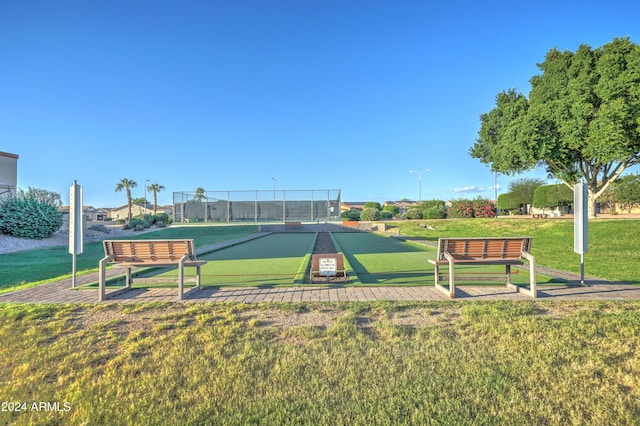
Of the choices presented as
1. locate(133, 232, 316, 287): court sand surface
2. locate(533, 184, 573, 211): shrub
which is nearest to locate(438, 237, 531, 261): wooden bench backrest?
locate(133, 232, 316, 287): court sand surface

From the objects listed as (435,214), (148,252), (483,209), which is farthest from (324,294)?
(483,209)

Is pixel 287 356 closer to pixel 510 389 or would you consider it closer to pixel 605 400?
pixel 510 389

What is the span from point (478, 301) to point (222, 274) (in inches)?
193

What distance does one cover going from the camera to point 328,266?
621 centimetres

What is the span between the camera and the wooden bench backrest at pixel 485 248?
17.3 feet

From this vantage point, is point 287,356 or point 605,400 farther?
point 287,356

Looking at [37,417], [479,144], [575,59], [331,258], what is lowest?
[37,417]

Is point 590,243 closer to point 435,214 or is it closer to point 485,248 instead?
point 485,248

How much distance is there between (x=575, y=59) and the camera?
713 inches

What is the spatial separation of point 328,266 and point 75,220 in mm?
4395

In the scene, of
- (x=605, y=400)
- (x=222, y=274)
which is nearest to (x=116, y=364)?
(x=605, y=400)

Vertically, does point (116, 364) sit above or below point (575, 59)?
below

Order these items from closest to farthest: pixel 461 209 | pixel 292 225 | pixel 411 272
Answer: pixel 411 272 → pixel 292 225 → pixel 461 209

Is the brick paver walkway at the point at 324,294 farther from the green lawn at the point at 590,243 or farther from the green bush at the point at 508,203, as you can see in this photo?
the green bush at the point at 508,203
